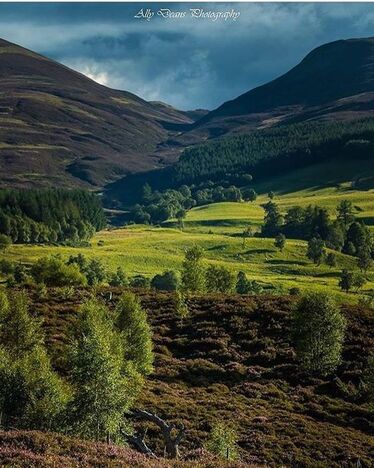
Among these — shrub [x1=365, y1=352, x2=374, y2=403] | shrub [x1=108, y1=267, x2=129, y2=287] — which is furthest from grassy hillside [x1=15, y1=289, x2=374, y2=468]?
shrub [x1=108, y1=267, x2=129, y2=287]

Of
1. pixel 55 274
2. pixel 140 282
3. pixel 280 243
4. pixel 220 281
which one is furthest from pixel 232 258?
pixel 55 274

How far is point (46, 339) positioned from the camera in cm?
5834

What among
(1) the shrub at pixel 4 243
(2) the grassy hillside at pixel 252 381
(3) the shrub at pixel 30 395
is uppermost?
(3) the shrub at pixel 30 395

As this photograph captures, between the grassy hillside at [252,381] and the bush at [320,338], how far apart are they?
63.4 inches

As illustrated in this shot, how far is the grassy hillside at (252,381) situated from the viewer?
41.4 m

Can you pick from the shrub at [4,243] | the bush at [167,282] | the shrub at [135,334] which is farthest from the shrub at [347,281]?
the shrub at [4,243]

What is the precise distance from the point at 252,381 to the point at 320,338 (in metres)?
9.05

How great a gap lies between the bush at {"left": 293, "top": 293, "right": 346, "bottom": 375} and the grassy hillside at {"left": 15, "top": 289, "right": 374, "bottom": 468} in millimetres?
1611

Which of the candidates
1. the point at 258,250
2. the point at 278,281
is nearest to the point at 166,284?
the point at 278,281

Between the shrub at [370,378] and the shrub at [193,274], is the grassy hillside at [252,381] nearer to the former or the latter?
the shrub at [370,378]

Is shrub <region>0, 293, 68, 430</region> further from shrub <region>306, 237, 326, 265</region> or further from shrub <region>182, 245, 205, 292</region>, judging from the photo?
shrub <region>306, 237, 326, 265</region>

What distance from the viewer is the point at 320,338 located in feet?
192

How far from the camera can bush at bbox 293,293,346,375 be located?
191ft

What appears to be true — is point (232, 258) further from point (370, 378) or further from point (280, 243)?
point (370, 378)
